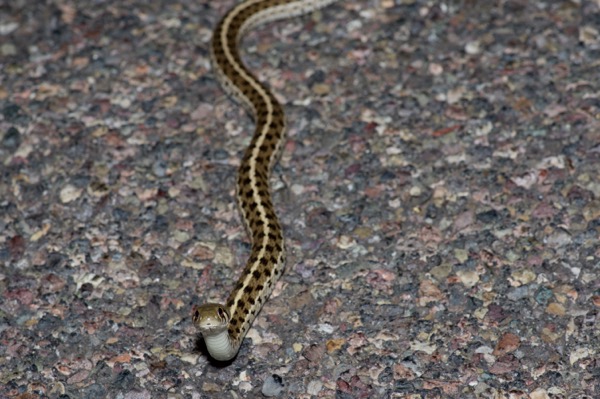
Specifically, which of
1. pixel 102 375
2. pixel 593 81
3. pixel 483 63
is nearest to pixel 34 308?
pixel 102 375

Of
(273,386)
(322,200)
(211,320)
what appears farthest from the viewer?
(322,200)

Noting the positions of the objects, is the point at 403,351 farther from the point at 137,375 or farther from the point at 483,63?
the point at 483,63

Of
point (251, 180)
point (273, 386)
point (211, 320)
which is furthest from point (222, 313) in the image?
point (251, 180)

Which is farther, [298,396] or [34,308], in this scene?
[34,308]

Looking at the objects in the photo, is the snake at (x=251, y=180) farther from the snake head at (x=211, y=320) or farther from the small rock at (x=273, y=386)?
the small rock at (x=273, y=386)

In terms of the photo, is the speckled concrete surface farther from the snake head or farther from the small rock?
the snake head

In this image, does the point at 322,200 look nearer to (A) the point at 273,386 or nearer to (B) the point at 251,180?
(B) the point at 251,180
